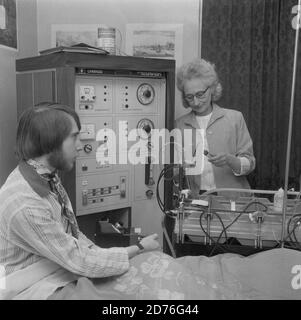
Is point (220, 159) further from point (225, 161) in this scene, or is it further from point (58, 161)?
point (58, 161)

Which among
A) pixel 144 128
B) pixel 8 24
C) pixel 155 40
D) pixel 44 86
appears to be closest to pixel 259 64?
pixel 155 40

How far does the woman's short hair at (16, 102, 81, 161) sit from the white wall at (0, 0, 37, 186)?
973 millimetres

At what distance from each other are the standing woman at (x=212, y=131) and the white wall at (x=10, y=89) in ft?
3.00

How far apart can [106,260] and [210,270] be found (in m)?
0.34

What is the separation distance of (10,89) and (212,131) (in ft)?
3.70

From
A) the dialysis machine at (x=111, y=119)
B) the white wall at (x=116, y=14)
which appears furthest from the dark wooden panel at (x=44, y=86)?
the white wall at (x=116, y=14)

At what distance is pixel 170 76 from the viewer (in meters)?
2.29

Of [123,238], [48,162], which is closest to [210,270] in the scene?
[123,238]

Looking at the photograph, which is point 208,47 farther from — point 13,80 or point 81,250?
point 81,250

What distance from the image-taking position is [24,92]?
217 centimetres

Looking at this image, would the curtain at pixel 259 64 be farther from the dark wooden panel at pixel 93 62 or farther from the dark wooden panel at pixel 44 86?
the dark wooden panel at pixel 44 86

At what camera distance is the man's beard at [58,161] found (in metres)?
1.27

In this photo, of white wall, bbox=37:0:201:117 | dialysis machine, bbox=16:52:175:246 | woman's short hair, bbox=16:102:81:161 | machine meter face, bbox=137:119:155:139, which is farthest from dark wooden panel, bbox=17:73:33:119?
woman's short hair, bbox=16:102:81:161

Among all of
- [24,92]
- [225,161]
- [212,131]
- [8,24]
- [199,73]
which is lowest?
[225,161]
